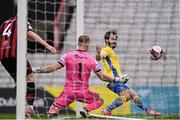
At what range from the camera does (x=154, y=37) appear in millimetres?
13367

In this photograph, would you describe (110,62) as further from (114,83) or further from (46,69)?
(46,69)

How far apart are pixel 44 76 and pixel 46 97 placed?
1070mm

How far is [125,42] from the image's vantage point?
13766 mm

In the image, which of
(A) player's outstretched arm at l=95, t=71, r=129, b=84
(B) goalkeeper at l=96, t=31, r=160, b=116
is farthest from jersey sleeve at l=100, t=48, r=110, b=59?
(A) player's outstretched arm at l=95, t=71, r=129, b=84

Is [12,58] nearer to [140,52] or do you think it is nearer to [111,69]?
[111,69]

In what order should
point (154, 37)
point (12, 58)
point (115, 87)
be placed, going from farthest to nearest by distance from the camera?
point (154, 37), point (115, 87), point (12, 58)

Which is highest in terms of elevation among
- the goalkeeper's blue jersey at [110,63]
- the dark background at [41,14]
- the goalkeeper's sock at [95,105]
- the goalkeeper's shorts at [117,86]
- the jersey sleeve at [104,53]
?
the dark background at [41,14]

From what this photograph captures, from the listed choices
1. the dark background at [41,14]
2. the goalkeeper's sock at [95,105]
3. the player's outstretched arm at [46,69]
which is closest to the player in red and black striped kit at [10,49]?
→ the player's outstretched arm at [46,69]

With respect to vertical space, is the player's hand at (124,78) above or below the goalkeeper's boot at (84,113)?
above

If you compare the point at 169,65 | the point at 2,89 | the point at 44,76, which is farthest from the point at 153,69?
the point at 2,89

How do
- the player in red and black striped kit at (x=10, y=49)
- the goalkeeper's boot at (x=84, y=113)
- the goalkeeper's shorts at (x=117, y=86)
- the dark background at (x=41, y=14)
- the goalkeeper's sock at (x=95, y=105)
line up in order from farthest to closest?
the dark background at (x=41, y=14) < the goalkeeper's shorts at (x=117, y=86) < the goalkeeper's boot at (x=84, y=113) < the goalkeeper's sock at (x=95, y=105) < the player in red and black striped kit at (x=10, y=49)

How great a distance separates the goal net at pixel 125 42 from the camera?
12.6 metres

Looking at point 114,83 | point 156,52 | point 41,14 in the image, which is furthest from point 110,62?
point 41,14

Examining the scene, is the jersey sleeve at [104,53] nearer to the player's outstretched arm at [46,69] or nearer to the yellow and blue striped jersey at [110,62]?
the yellow and blue striped jersey at [110,62]
